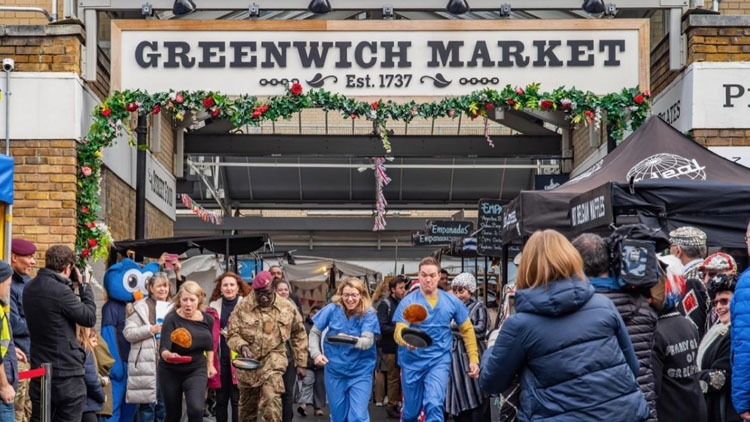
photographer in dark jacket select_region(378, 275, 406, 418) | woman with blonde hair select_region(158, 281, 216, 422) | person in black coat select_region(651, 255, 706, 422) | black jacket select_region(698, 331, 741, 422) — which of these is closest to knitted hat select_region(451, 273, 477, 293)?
photographer in dark jacket select_region(378, 275, 406, 418)

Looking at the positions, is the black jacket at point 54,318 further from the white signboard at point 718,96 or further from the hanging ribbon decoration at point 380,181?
the hanging ribbon decoration at point 380,181

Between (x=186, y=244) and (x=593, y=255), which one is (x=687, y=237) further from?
(x=186, y=244)

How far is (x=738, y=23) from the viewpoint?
12555 mm

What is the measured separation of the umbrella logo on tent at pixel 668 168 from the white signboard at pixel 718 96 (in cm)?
295

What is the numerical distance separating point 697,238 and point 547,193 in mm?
1689

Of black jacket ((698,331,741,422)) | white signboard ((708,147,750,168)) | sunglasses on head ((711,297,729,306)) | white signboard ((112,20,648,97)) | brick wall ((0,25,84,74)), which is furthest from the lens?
white signboard ((112,20,648,97))

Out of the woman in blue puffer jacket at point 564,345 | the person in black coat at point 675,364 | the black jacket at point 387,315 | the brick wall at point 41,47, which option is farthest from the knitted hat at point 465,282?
the woman in blue puffer jacket at point 564,345

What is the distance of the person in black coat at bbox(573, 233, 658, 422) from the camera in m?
5.78

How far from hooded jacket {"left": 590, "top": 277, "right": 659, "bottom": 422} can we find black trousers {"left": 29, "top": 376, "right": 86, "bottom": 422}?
4936 millimetres

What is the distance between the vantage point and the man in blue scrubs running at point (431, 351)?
10.2 m

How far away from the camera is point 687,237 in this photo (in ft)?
27.2

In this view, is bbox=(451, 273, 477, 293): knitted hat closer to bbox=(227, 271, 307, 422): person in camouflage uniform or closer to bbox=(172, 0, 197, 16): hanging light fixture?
bbox=(227, 271, 307, 422): person in camouflage uniform

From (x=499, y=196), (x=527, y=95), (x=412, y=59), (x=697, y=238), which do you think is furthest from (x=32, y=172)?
(x=499, y=196)

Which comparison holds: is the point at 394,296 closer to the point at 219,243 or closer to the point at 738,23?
the point at 219,243
